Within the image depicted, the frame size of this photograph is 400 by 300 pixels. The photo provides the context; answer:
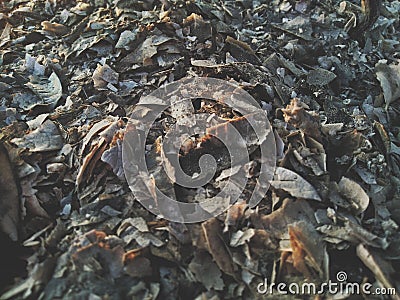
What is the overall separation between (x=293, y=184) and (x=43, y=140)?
2.14ft

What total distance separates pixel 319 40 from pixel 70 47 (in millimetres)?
839

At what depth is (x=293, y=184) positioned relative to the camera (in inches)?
45.0

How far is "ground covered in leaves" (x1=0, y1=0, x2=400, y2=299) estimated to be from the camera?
3.42 ft

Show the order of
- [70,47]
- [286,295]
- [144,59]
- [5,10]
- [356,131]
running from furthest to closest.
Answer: [5,10] < [70,47] < [144,59] < [356,131] < [286,295]

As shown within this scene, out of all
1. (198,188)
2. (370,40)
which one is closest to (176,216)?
(198,188)

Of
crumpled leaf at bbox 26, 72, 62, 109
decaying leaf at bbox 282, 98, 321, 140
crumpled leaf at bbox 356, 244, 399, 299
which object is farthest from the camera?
crumpled leaf at bbox 26, 72, 62, 109

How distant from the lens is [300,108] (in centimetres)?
127

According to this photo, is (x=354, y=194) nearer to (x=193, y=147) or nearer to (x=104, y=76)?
(x=193, y=147)

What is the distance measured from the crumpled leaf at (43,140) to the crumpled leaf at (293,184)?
57 cm

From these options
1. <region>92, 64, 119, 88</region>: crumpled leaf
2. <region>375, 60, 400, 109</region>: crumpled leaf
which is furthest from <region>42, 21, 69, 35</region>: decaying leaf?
<region>375, 60, 400, 109</region>: crumpled leaf

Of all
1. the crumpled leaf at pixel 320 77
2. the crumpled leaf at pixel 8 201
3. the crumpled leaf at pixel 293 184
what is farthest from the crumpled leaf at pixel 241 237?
the crumpled leaf at pixel 320 77

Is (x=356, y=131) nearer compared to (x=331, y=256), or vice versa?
(x=331, y=256)

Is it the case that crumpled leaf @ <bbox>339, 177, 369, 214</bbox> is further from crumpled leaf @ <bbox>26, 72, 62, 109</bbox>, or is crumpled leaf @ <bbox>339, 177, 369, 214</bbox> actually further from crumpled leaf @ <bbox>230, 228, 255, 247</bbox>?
crumpled leaf @ <bbox>26, 72, 62, 109</bbox>

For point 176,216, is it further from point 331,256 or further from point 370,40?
point 370,40
